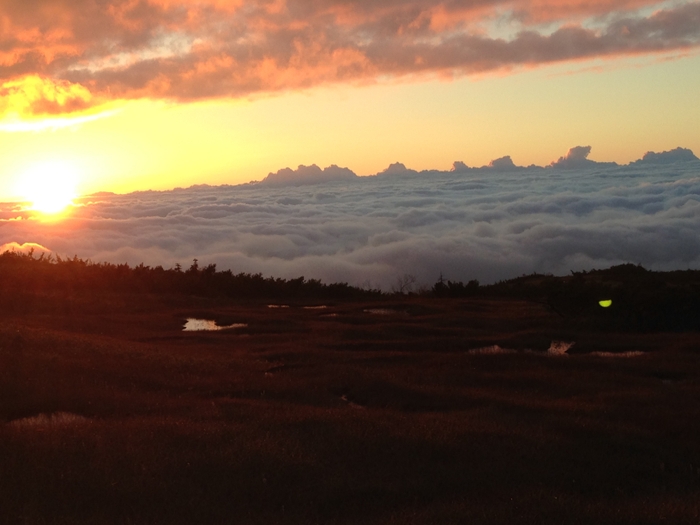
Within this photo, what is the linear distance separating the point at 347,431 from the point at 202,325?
13.1m

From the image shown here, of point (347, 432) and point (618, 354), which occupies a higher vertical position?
point (618, 354)

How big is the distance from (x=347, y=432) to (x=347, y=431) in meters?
0.04

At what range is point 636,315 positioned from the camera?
774 inches

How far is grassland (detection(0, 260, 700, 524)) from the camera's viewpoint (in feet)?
21.1

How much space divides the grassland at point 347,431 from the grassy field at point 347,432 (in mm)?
29

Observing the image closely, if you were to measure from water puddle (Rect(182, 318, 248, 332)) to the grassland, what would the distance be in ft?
8.37

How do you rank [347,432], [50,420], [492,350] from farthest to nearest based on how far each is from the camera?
[492,350] → [50,420] → [347,432]

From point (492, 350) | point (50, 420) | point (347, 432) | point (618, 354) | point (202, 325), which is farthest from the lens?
point (202, 325)

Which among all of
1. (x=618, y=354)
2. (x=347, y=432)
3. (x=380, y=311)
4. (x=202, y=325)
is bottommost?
(x=347, y=432)

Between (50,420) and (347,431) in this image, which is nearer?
(347,431)

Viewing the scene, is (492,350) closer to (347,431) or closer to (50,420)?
(347,431)

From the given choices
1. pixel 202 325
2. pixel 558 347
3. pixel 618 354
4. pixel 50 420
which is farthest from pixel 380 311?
pixel 50 420

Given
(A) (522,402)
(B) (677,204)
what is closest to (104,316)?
(A) (522,402)

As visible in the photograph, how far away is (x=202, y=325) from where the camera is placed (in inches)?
825
